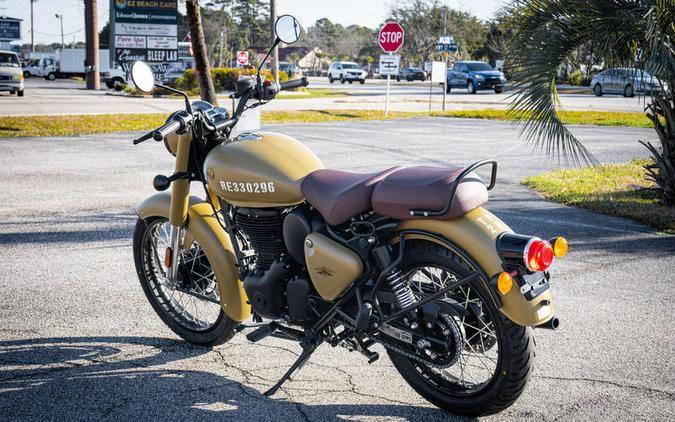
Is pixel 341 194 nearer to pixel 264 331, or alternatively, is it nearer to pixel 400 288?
pixel 400 288

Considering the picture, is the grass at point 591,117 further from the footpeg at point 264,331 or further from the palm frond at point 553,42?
the footpeg at point 264,331

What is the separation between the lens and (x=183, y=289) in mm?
4715

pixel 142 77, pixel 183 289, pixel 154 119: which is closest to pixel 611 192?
pixel 183 289

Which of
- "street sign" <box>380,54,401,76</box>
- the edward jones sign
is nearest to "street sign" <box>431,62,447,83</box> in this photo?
"street sign" <box>380,54,401,76</box>

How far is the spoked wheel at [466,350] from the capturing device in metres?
3.39

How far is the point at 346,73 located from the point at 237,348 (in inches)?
2397

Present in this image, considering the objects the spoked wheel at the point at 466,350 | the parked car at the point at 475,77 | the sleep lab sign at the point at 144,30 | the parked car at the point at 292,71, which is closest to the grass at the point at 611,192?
the spoked wheel at the point at 466,350

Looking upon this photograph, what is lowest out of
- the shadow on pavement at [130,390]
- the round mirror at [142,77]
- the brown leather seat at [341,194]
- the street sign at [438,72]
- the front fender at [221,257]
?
the shadow on pavement at [130,390]

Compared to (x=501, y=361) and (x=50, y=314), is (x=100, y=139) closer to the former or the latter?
(x=50, y=314)

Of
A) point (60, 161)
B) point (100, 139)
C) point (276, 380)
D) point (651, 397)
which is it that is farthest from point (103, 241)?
point (100, 139)

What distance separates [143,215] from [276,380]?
1.40 meters

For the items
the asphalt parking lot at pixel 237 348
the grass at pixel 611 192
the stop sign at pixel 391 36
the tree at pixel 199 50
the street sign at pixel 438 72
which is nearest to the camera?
the asphalt parking lot at pixel 237 348

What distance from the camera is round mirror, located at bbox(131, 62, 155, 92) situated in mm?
4250

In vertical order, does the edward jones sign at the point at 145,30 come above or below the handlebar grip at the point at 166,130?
above
